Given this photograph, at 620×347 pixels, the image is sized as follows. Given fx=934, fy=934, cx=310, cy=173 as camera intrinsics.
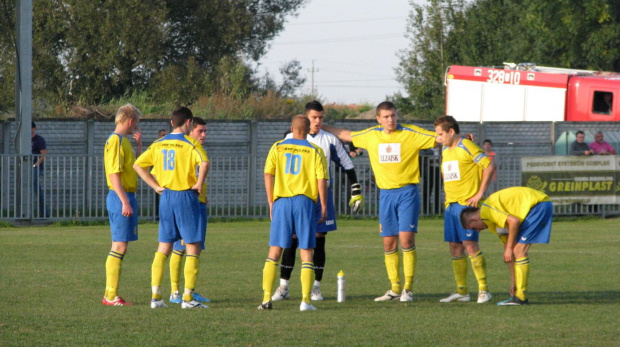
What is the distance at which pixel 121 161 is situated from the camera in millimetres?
9297

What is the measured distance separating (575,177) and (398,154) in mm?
12683

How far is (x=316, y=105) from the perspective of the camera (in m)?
10.3

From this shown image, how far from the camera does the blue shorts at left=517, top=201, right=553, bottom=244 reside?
9414mm

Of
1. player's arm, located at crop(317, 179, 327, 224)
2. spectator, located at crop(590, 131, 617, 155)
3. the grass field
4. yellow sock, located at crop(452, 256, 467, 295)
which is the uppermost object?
spectator, located at crop(590, 131, 617, 155)

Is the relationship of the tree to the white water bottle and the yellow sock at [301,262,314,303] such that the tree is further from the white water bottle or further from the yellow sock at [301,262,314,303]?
the yellow sock at [301,262,314,303]

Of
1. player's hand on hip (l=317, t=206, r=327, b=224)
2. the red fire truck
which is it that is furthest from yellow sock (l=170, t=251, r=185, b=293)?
the red fire truck

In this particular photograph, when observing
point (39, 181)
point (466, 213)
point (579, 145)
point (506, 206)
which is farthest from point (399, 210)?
point (579, 145)

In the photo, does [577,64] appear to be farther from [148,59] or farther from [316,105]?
[316,105]

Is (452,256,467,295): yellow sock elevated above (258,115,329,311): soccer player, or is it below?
below

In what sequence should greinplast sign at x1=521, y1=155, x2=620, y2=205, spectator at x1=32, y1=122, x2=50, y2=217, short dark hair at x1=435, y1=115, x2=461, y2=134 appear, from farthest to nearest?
greinplast sign at x1=521, y1=155, x2=620, y2=205 → spectator at x1=32, y1=122, x2=50, y2=217 → short dark hair at x1=435, y1=115, x2=461, y2=134

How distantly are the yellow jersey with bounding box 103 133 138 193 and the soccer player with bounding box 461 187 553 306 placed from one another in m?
3.37

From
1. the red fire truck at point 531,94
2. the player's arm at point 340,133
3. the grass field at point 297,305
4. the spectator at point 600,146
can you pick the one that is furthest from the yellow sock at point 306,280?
the red fire truck at point 531,94

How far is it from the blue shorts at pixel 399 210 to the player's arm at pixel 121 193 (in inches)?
105

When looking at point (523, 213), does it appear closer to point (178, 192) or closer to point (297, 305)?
point (297, 305)
